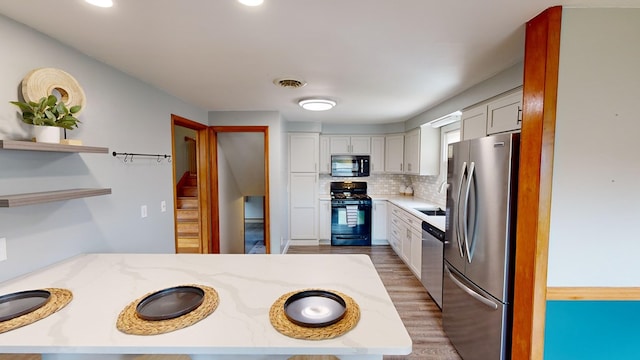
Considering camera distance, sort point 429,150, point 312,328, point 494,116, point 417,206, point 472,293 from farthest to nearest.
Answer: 1. point 429,150
2. point 417,206
3. point 494,116
4. point 472,293
5. point 312,328

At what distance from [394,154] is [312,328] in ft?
13.6

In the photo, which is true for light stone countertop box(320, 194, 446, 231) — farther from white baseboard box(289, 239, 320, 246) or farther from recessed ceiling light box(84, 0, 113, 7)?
→ recessed ceiling light box(84, 0, 113, 7)

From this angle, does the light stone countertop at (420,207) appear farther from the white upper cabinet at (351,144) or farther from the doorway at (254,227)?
the doorway at (254,227)

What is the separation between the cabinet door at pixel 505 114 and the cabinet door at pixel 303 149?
2836mm

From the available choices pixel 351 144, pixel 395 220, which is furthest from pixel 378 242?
pixel 351 144

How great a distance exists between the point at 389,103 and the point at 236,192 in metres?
3.21

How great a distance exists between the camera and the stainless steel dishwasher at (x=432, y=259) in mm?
2498

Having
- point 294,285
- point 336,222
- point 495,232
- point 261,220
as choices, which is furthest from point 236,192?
point 495,232

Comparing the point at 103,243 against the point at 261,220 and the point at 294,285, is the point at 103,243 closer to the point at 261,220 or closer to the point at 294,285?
the point at 294,285

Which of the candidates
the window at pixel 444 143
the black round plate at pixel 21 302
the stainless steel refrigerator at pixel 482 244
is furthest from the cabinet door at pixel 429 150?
the black round plate at pixel 21 302

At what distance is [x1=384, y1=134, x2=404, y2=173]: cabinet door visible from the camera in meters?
4.64

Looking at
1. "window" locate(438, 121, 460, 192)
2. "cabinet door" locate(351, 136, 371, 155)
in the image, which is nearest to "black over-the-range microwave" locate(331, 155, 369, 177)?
"cabinet door" locate(351, 136, 371, 155)

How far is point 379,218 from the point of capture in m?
4.66

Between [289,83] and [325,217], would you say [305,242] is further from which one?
[289,83]
